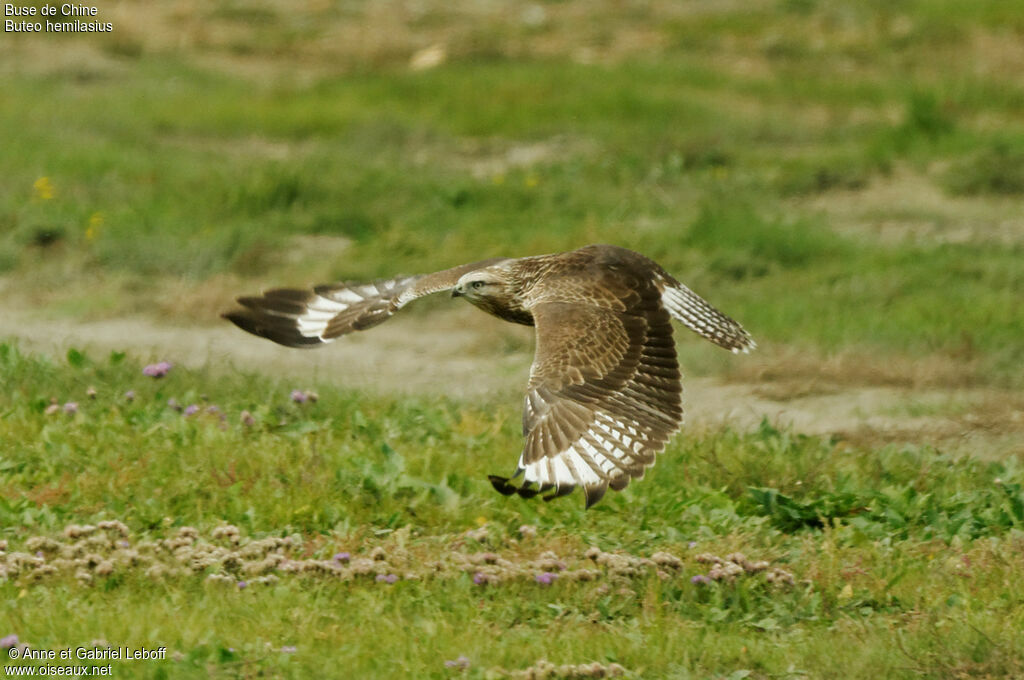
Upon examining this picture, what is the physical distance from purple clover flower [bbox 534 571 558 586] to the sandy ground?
85.5 inches

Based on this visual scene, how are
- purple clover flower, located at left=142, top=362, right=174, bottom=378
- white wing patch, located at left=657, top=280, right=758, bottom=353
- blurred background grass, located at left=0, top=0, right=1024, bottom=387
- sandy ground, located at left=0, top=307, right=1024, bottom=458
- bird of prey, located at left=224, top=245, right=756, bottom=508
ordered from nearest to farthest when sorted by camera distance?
bird of prey, located at left=224, top=245, right=756, bottom=508, white wing patch, located at left=657, top=280, right=758, bottom=353, purple clover flower, located at left=142, top=362, right=174, bottom=378, sandy ground, located at left=0, top=307, right=1024, bottom=458, blurred background grass, located at left=0, top=0, right=1024, bottom=387

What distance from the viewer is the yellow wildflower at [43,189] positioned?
12.2m

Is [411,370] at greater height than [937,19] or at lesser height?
lesser

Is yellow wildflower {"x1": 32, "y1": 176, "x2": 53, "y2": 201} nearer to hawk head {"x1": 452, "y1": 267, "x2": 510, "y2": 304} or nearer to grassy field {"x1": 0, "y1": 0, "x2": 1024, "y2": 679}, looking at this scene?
grassy field {"x1": 0, "y1": 0, "x2": 1024, "y2": 679}

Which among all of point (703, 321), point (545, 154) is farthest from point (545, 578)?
point (545, 154)

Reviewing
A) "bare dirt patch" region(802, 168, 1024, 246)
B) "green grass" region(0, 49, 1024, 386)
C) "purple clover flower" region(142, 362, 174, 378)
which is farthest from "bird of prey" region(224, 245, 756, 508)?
"bare dirt patch" region(802, 168, 1024, 246)

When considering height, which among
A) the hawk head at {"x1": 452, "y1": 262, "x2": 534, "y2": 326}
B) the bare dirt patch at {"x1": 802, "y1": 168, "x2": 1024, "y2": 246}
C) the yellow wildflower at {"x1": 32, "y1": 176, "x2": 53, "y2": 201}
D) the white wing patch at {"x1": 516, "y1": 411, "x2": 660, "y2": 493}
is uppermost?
the hawk head at {"x1": 452, "y1": 262, "x2": 534, "y2": 326}

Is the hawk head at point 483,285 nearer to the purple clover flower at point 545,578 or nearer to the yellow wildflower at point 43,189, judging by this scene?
the purple clover flower at point 545,578

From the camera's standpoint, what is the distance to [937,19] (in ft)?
59.2

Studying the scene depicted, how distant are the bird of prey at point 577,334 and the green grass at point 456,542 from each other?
445mm

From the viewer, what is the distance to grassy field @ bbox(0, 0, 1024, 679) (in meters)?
5.52

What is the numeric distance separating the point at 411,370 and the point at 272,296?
7.47ft

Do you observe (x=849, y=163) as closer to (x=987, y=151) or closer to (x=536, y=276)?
(x=987, y=151)

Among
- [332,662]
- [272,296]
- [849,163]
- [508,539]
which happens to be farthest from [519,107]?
[332,662]
